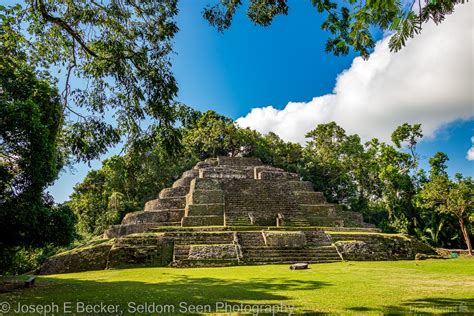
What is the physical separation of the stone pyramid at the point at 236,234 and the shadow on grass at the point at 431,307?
8.13m

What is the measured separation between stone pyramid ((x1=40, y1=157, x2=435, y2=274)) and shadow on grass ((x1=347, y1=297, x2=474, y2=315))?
813cm

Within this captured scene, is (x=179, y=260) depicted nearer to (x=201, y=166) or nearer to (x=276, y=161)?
(x=201, y=166)

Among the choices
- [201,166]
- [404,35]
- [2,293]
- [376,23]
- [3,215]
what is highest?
[201,166]

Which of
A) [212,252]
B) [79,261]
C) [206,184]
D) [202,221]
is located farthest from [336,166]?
[79,261]

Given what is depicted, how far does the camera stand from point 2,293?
685 cm

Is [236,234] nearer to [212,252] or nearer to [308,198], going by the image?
[212,252]

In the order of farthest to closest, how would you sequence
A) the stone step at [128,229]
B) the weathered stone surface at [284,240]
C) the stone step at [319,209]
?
the stone step at [319,209] < the stone step at [128,229] < the weathered stone surface at [284,240]

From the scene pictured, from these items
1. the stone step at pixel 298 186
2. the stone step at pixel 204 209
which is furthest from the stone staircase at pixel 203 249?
the stone step at pixel 298 186

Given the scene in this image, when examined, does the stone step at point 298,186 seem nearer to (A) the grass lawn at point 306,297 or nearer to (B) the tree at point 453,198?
(B) the tree at point 453,198

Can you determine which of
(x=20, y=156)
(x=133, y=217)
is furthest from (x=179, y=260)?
(x=133, y=217)

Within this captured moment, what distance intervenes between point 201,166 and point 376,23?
2483 centimetres

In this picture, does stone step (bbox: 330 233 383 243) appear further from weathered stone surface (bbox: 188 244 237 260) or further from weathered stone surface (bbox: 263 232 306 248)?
weathered stone surface (bbox: 188 244 237 260)

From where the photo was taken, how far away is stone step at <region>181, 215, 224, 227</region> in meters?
16.8

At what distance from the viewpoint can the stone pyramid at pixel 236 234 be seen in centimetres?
1259
